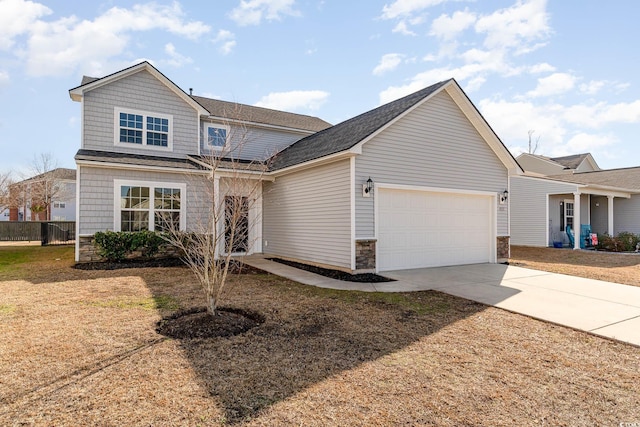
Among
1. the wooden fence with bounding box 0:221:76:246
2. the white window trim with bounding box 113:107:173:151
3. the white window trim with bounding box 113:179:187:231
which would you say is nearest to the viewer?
the white window trim with bounding box 113:179:187:231

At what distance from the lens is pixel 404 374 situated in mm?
3533

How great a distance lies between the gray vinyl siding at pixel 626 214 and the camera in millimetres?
19047

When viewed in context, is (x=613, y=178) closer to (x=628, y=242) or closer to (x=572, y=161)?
(x=628, y=242)

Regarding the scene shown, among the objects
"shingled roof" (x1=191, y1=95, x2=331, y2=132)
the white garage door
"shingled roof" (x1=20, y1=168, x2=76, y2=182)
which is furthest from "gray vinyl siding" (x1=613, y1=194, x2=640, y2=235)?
"shingled roof" (x1=20, y1=168, x2=76, y2=182)

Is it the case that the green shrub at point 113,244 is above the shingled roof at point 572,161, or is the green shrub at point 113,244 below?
below

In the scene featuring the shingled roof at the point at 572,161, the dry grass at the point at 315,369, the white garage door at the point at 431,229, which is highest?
the shingled roof at the point at 572,161

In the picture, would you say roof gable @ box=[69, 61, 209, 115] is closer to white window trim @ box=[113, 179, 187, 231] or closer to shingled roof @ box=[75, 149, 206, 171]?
shingled roof @ box=[75, 149, 206, 171]

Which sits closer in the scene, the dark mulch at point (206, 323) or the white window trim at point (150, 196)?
the dark mulch at point (206, 323)

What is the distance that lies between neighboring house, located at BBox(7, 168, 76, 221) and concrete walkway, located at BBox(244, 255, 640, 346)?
2535 cm

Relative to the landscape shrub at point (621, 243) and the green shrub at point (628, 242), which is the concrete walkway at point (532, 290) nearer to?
the landscape shrub at point (621, 243)

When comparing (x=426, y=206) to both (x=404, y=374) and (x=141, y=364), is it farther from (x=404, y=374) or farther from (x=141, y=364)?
(x=141, y=364)

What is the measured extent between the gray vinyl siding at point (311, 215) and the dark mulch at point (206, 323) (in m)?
4.28

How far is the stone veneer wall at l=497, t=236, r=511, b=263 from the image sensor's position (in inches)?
464

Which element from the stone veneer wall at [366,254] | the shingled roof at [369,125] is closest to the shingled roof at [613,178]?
the shingled roof at [369,125]
